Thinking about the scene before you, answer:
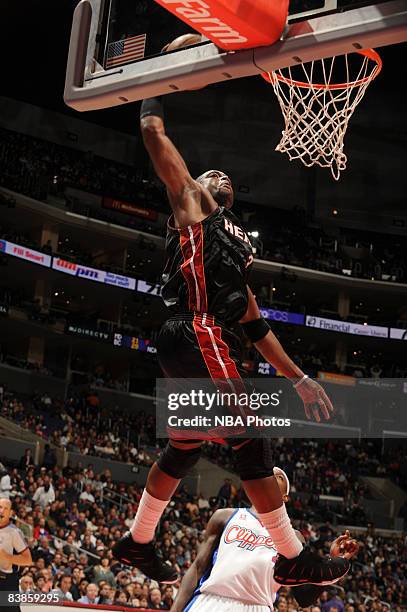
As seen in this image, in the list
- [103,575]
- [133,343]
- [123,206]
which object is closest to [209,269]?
[103,575]

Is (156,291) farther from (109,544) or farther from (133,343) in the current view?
(109,544)

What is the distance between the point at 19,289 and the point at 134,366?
5455 mm

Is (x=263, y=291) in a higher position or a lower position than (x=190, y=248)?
higher

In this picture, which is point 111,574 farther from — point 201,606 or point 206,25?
point 206,25

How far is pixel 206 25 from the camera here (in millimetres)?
3814

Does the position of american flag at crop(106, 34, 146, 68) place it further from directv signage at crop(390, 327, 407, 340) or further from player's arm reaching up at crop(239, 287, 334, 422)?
directv signage at crop(390, 327, 407, 340)

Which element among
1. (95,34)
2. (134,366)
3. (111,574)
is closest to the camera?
(95,34)

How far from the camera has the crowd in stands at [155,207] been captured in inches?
1137

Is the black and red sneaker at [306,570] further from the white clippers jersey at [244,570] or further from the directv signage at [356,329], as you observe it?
the directv signage at [356,329]

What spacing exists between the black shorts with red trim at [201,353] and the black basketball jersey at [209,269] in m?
0.08

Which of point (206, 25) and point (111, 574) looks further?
point (111, 574)

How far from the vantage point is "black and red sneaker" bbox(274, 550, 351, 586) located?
Answer: 154 inches

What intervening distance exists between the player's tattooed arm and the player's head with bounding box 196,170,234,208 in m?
2.28

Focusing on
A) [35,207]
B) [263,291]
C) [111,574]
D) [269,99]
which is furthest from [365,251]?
[111,574]
